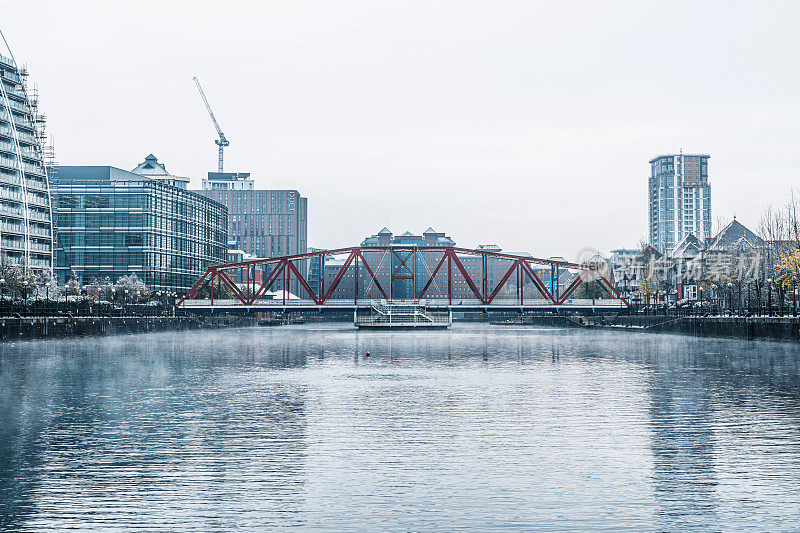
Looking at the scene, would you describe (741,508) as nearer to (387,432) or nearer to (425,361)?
(387,432)

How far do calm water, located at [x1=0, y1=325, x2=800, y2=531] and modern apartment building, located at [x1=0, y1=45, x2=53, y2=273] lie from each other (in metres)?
109

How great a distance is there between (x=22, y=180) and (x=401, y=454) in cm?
14190

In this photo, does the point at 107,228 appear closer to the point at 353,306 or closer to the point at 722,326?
the point at 353,306

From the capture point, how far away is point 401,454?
2022 cm

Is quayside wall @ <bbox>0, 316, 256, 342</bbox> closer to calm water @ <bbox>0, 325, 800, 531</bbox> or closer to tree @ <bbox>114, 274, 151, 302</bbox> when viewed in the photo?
tree @ <bbox>114, 274, 151, 302</bbox>

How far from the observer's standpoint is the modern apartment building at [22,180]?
141000mm

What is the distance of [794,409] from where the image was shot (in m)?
28.6

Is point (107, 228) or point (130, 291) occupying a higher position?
point (107, 228)

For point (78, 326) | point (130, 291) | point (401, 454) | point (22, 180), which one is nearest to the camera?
point (401, 454)

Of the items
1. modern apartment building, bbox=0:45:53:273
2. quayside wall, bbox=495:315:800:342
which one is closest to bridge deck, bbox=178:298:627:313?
quayside wall, bbox=495:315:800:342

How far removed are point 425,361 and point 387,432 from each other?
3438 centimetres

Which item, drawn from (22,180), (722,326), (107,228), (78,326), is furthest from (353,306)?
(722,326)

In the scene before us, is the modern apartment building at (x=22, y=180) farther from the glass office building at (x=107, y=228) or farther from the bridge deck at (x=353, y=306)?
the glass office building at (x=107, y=228)

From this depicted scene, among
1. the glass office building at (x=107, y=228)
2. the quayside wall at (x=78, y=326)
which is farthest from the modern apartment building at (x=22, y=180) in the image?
the glass office building at (x=107, y=228)
